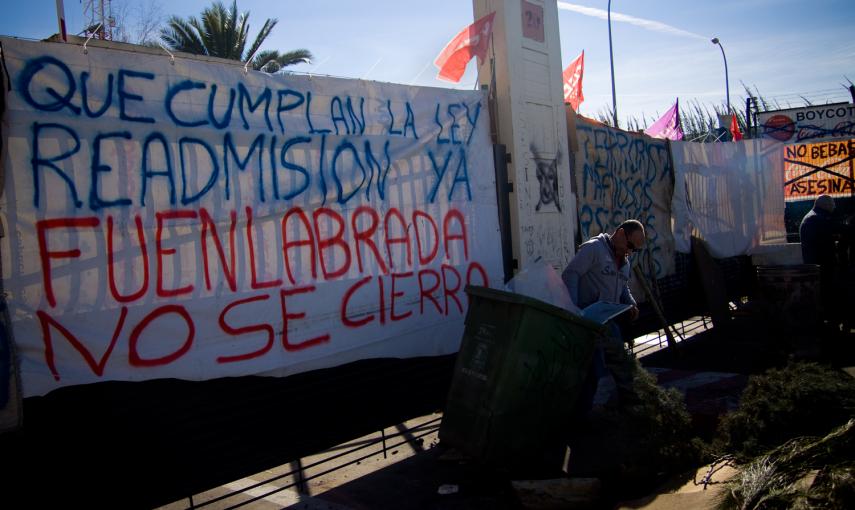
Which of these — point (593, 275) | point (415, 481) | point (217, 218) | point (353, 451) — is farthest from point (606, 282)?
point (217, 218)

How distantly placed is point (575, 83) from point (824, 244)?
13.2 ft

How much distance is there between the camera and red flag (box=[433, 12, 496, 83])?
6.43 meters

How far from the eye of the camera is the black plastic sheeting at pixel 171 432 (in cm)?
362

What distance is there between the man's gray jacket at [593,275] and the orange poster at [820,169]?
11573 mm

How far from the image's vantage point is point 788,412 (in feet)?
13.2

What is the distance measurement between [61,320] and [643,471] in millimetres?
3551

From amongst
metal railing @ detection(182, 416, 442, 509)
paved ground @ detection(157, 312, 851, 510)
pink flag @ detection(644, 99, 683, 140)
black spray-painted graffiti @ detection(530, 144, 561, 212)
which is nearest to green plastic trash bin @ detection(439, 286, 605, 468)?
paved ground @ detection(157, 312, 851, 510)

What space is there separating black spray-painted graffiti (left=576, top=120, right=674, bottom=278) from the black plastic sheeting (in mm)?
3759

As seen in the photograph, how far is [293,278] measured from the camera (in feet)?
15.3

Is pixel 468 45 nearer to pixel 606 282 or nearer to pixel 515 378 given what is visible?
pixel 606 282

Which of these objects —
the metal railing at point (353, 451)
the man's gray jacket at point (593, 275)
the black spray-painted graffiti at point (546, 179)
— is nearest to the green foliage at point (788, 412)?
the man's gray jacket at point (593, 275)

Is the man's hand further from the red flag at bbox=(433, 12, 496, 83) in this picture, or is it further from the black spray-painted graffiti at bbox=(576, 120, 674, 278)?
the red flag at bbox=(433, 12, 496, 83)

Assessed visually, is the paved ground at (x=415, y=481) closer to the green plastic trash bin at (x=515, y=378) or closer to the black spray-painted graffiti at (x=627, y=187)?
the green plastic trash bin at (x=515, y=378)

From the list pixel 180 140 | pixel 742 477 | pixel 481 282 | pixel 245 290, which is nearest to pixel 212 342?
pixel 245 290
